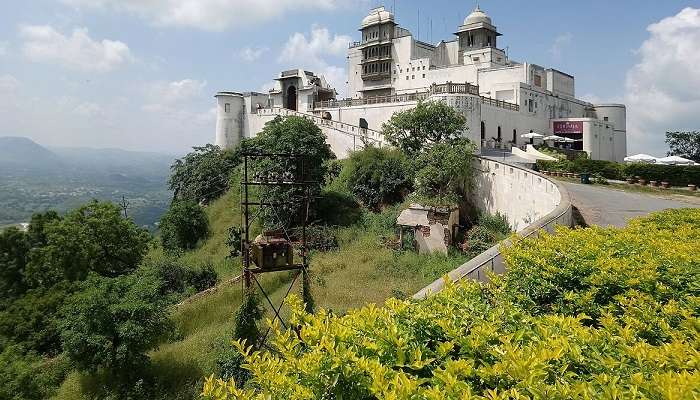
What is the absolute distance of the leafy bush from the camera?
24.9 m

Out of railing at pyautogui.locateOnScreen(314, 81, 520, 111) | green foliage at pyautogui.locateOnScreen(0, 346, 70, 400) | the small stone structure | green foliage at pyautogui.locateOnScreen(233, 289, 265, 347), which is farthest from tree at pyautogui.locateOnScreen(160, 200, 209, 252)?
green foliage at pyautogui.locateOnScreen(233, 289, 265, 347)

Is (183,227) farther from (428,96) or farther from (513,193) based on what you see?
(513,193)

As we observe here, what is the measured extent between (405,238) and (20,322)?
1640cm

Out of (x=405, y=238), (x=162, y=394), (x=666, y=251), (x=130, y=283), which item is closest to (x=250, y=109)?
(x=405, y=238)

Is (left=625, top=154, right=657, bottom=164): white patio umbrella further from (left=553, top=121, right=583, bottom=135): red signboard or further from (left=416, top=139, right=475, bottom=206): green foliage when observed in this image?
(left=416, top=139, right=475, bottom=206): green foliage

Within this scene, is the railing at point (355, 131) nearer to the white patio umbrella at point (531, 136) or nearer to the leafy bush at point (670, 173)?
the white patio umbrella at point (531, 136)

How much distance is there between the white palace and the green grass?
13.0 meters

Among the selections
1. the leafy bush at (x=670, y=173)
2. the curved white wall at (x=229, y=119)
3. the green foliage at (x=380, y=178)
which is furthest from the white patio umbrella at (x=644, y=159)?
the curved white wall at (x=229, y=119)

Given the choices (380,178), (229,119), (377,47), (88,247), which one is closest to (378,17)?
(377,47)

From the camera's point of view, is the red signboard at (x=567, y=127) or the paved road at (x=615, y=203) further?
the red signboard at (x=567, y=127)

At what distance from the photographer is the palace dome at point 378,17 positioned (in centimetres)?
4900

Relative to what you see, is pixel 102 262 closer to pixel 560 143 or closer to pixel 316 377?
pixel 316 377

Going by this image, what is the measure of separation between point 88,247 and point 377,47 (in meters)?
35.8

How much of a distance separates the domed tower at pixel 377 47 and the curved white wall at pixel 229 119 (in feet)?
44.6
